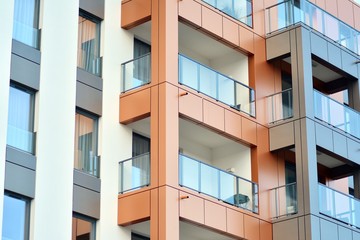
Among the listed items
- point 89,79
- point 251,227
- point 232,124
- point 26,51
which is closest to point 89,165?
point 89,79

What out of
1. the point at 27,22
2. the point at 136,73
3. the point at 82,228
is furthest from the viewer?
the point at 136,73

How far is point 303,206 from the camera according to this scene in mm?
37438

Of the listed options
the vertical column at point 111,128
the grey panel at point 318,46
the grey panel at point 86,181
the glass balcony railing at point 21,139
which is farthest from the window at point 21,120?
the grey panel at point 318,46

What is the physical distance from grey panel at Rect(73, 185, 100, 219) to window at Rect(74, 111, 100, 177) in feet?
2.56

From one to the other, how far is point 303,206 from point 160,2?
8484 millimetres

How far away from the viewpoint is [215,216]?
119ft

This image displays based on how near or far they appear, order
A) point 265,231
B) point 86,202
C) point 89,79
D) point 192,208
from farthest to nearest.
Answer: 1. point 265,231
2. point 89,79
3. point 192,208
4. point 86,202

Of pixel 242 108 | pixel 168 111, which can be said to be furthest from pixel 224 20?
pixel 168 111

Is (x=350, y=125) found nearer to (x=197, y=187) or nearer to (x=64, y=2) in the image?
(x=197, y=187)

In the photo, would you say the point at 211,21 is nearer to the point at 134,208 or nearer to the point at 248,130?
the point at 248,130

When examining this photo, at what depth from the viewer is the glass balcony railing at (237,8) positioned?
132 feet

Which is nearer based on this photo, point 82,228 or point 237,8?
point 82,228

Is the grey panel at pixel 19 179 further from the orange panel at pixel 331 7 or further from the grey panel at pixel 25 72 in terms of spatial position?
the orange panel at pixel 331 7

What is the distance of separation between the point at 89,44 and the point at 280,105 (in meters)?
7.61
